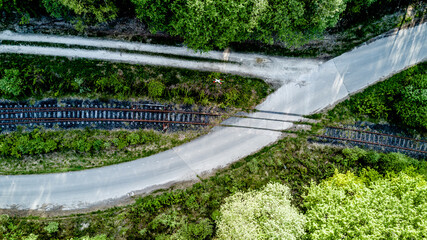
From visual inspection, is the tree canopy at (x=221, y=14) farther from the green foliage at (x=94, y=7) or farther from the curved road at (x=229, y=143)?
the curved road at (x=229, y=143)

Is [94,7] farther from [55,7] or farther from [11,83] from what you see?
[11,83]

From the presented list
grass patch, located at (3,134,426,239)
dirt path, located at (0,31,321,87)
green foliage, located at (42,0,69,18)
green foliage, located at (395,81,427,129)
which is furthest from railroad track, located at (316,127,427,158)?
→ green foliage, located at (42,0,69,18)

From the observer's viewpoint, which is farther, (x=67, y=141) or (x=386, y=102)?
(x=386, y=102)

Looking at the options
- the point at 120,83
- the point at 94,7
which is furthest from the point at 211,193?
the point at 94,7

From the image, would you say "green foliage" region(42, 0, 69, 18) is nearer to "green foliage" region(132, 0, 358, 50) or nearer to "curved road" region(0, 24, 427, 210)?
"green foliage" region(132, 0, 358, 50)

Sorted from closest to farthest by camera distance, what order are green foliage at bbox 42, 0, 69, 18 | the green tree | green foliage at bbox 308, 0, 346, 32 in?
green foliage at bbox 308, 0, 346, 32 → the green tree → green foliage at bbox 42, 0, 69, 18

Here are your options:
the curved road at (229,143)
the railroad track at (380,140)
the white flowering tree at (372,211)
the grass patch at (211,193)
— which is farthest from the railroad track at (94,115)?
the railroad track at (380,140)

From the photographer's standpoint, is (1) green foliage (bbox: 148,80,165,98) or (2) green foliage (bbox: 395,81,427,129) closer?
(2) green foliage (bbox: 395,81,427,129)
